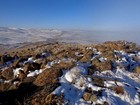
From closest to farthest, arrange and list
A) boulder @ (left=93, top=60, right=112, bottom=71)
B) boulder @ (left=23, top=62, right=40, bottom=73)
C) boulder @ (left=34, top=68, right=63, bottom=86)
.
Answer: boulder @ (left=34, top=68, right=63, bottom=86) → boulder @ (left=93, top=60, right=112, bottom=71) → boulder @ (left=23, top=62, right=40, bottom=73)

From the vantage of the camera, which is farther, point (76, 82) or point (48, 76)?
point (48, 76)

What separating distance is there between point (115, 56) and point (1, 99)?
33.7 ft

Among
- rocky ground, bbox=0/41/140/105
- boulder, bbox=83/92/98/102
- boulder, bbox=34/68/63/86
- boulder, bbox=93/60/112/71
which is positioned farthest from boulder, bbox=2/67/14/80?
boulder, bbox=83/92/98/102

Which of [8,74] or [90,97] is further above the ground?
Answer: [90,97]

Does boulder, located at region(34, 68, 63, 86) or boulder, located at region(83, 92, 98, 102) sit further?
boulder, located at region(34, 68, 63, 86)

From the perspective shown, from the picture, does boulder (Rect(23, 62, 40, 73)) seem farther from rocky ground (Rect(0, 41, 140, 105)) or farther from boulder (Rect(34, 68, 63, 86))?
boulder (Rect(34, 68, 63, 86))

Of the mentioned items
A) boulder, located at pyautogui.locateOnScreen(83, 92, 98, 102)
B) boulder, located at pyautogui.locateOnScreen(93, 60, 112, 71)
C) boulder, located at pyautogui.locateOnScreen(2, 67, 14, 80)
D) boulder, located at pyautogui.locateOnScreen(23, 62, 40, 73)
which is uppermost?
boulder, located at pyautogui.locateOnScreen(93, 60, 112, 71)

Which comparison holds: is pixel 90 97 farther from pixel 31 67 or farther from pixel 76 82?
pixel 31 67

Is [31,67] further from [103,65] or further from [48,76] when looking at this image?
[103,65]

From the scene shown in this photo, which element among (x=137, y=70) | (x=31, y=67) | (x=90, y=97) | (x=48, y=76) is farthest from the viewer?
(x=31, y=67)

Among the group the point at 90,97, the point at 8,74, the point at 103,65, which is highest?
the point at 103,65

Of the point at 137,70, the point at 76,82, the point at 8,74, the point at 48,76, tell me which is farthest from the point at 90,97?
the point at 8,74

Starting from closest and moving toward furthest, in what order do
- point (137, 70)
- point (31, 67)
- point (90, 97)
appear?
point (90, 97)
point (137, 70)
point (31, 67)

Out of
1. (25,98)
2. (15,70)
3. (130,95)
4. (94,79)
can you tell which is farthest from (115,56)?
(25,98)
